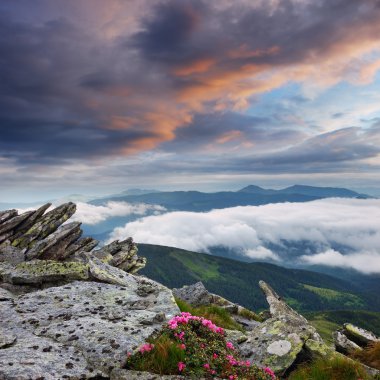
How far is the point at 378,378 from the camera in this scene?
13.4m

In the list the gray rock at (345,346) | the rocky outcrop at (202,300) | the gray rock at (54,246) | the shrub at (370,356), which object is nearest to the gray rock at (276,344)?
the shrub at (370,356)

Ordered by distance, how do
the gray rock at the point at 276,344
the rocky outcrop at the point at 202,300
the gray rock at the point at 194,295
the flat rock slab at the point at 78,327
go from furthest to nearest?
the gray rock at the point at 194,295 → the rocky outcrop at the point at 202,300 → the gray rock at the point at 276,344 → the flat rock slab at the point at 78,327

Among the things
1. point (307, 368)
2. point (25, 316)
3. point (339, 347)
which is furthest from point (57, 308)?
point (339, 347)

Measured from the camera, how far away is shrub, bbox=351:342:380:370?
1636 cm

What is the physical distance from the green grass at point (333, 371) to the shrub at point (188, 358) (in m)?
1.77

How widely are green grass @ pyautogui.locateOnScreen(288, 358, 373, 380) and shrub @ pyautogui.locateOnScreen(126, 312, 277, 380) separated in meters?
1.77

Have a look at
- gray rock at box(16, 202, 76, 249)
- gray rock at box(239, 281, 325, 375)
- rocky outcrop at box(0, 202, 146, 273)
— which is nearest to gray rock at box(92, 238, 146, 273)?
rocky outcrop at box(0, 202, 146, 273)

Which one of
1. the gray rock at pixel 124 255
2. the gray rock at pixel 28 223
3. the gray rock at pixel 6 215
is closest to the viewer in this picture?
the gray rock at pixel 6 215

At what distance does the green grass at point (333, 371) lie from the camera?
12.2m

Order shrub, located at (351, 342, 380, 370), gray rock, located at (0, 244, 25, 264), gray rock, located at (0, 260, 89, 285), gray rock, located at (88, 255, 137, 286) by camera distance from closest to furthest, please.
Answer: shrub, located at (351, 342, 380, 370), gray rock, located at (0, 260, 89, 285), gray rock, located at (88, 255, 137, 286), gray rock, located at (0, 244, 25, 264)

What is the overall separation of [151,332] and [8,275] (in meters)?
13.4

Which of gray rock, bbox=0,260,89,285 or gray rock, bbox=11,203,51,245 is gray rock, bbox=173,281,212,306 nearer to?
gray rock, bbox=0,260,89,285


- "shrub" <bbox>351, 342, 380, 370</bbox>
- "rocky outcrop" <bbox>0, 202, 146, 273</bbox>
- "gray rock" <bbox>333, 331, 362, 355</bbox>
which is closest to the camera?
"shrub" <bbox>351, 342, 380, 370</bbox>

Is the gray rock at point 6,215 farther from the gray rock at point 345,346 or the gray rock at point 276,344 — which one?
the gray rock at point 345,346
